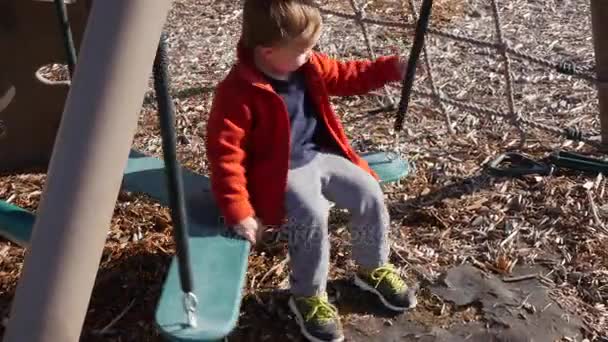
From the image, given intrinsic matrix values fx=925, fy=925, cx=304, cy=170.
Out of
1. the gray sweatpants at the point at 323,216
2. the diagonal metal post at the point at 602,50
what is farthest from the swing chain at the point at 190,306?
the diagonal metal post at the point at 602,50

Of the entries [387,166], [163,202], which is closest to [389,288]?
[387,166]

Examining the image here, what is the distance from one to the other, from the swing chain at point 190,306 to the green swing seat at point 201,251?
0.04 ft

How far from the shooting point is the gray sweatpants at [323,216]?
223cm

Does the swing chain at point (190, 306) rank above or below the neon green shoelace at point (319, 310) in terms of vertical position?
above

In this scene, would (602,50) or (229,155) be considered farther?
(602,50)

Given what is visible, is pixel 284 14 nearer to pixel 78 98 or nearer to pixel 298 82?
pixel 298 82

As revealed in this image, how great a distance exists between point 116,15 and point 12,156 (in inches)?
83.1

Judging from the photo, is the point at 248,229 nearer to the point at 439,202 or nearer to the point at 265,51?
the point at 265,51

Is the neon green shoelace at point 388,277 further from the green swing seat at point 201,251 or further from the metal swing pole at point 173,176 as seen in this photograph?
the metal swing pole at point 173,176

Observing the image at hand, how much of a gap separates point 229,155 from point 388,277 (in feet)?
1.89

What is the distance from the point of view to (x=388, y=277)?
243cm

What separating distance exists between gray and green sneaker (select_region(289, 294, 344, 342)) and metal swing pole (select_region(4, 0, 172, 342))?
1.14 m

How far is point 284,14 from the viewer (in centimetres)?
212

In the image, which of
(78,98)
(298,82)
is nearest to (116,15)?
(78,98)
